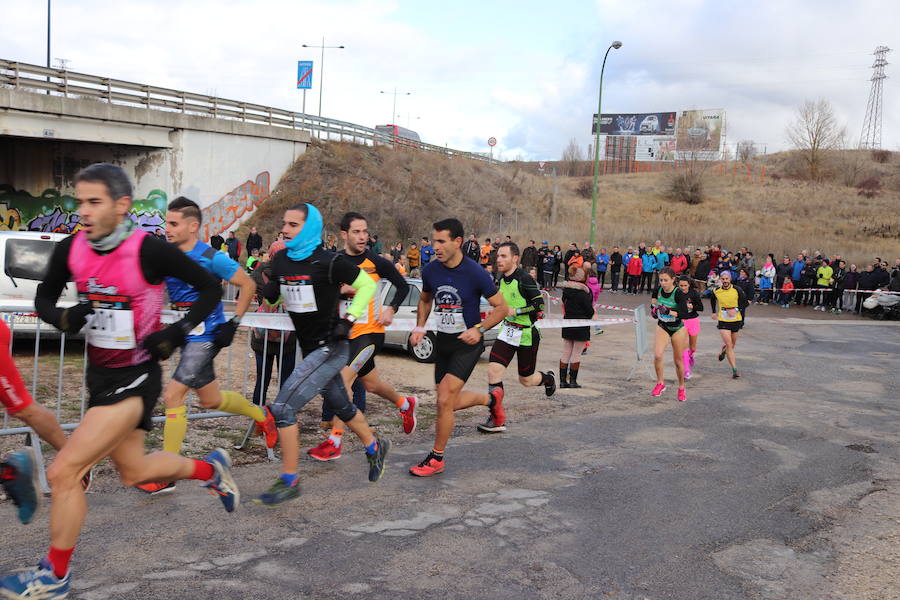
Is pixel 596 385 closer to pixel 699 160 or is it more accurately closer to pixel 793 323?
pixel 793 323

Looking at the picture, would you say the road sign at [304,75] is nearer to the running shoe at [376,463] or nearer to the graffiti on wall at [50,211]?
the graffiti on wall at [50,211]

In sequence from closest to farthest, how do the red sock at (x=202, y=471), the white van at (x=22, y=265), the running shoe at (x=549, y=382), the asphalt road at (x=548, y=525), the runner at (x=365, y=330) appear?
the asphalt road at (x=548, y=525)
the red sock at (x=202, y=471)
the runner at (x=365, y=330)
the running shoe at (x=549, y=382)
the white van at (x=22, y=265)

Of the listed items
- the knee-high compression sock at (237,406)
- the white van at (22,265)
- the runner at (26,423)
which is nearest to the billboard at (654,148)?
the white van at (22,265)

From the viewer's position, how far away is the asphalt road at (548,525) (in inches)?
164

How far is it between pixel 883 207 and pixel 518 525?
59553 millimetres

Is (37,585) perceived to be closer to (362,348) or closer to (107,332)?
(107,332)

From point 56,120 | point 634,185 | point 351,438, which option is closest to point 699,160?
point 634,185

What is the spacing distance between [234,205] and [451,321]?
85.5ft

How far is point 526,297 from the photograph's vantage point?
8.42 metres

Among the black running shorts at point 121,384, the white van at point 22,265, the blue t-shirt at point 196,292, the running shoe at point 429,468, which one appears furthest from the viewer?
the white van at point 22,265

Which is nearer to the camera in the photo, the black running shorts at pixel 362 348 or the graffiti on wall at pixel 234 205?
the black running shorts at pixel 362 348

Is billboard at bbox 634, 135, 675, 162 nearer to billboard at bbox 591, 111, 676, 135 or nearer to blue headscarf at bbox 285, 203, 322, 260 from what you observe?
billboard at bbox 591, 111, 676, 135

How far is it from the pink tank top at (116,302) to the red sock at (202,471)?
85 cm

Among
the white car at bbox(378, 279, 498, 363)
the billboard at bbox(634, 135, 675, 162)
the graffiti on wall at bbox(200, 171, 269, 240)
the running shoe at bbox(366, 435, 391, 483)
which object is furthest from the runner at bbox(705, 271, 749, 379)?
the billboard at bbox(634, 135, 675, 162)
